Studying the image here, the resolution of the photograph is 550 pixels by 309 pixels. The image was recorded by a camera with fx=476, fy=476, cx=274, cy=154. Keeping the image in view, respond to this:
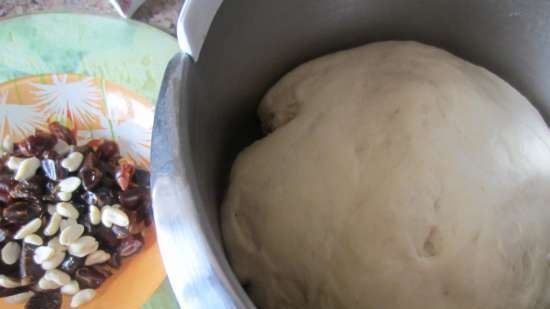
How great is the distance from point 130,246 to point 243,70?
399 mm

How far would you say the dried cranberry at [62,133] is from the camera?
0.97 metres

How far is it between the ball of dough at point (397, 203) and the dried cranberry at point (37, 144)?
0.45 metres

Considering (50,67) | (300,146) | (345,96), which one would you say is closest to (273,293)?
(300,146)

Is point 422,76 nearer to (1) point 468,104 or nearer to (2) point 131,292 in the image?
(1) point 468,104

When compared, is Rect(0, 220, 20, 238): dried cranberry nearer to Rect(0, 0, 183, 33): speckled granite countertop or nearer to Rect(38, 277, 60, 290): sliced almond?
Rect(38, 277, 60, 290): sliced almond

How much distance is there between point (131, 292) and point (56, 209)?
21cm

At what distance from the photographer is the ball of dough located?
A: 0.61m

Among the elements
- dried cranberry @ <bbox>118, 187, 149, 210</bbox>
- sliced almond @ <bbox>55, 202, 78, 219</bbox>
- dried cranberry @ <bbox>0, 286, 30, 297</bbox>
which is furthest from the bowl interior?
dried cranberry @ <bbox>0, 286, 30, 297</bbox>

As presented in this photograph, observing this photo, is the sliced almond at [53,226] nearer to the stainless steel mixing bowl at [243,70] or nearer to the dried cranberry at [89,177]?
the dried cranberry at [89,177]

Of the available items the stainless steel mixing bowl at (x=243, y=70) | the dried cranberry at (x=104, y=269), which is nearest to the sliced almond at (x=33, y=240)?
the dried cranberry at (x=104, y=269)

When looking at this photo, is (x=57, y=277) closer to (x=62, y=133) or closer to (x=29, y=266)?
(x=29, y=266)

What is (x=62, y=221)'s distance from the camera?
0.87m

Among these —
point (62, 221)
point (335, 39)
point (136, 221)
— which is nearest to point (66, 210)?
point (62, 221)

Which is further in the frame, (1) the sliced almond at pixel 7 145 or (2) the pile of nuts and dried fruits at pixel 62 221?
(1) the sliced almond at pixel 7 145
